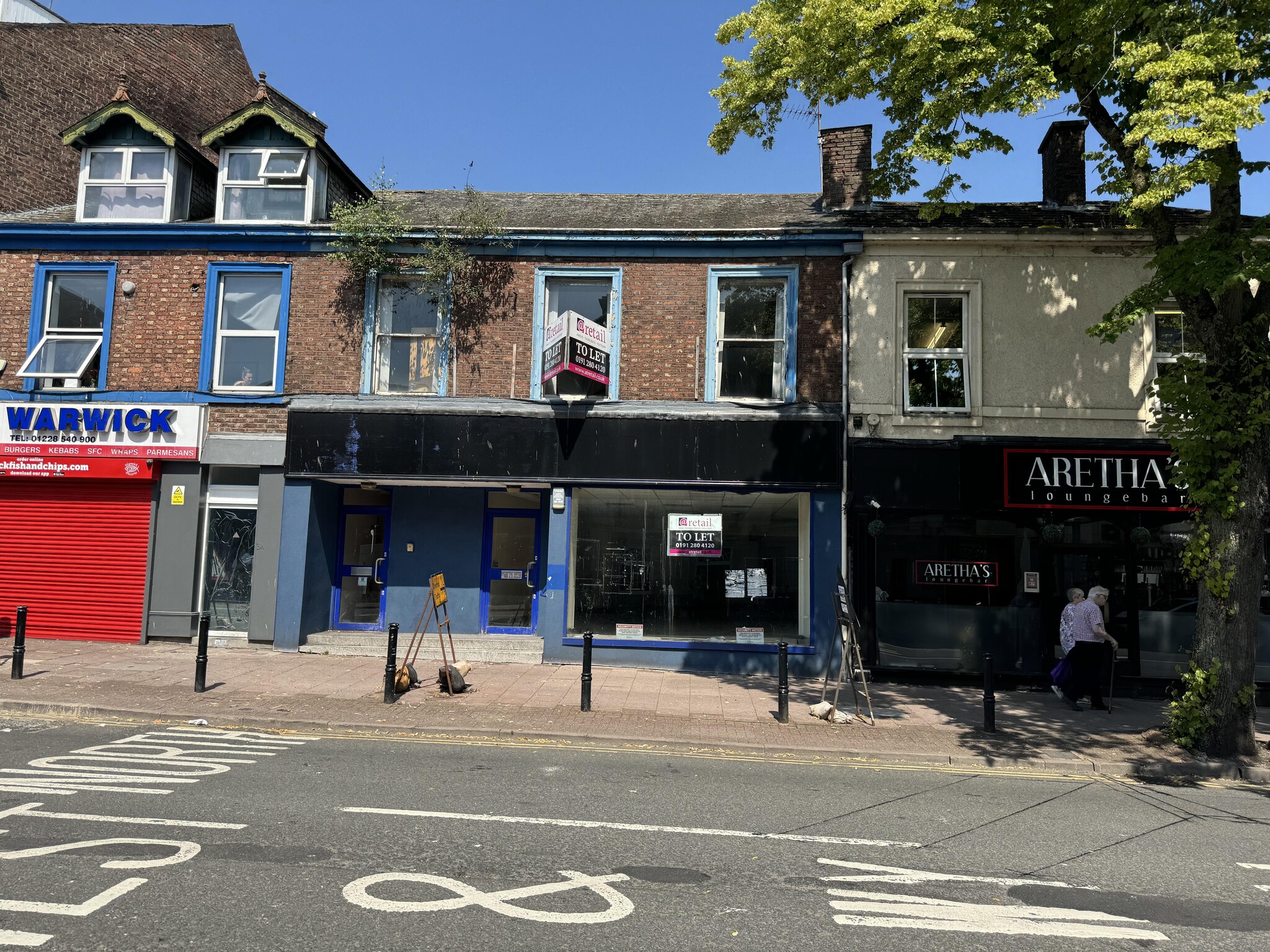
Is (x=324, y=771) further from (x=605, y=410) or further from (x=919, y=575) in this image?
(x=919, y=575)

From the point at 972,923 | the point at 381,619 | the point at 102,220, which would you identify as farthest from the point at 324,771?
the point at 102,220

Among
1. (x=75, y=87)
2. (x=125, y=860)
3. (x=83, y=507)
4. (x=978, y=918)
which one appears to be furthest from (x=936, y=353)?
(x=75, y=87)

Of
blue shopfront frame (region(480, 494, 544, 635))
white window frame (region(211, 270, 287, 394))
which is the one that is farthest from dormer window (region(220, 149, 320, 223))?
blue shopfront frame (region(480, 494, 544, 635))

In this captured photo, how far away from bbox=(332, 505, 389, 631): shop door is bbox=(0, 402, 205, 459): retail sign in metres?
2.83

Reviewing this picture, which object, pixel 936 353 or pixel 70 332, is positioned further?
pixel 70 332

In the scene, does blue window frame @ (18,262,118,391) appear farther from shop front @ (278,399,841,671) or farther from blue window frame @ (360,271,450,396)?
blue window frame @ (360,271,450,396)

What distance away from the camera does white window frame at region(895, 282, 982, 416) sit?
42.0ft

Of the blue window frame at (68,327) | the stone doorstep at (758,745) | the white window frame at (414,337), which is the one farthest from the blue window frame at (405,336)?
the stone doorstep at (758,745)

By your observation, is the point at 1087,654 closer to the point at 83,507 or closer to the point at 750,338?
the point at 750,338

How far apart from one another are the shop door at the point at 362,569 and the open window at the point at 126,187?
644 cm

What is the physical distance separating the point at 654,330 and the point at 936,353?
15.1 feet

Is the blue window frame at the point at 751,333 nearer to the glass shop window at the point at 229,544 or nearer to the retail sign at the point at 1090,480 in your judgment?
the retail sign at the point at 1090,480

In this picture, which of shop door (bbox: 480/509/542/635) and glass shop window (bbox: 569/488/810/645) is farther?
shop door (bbox: 480/509/542/635)

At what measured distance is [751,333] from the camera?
44.4ft
